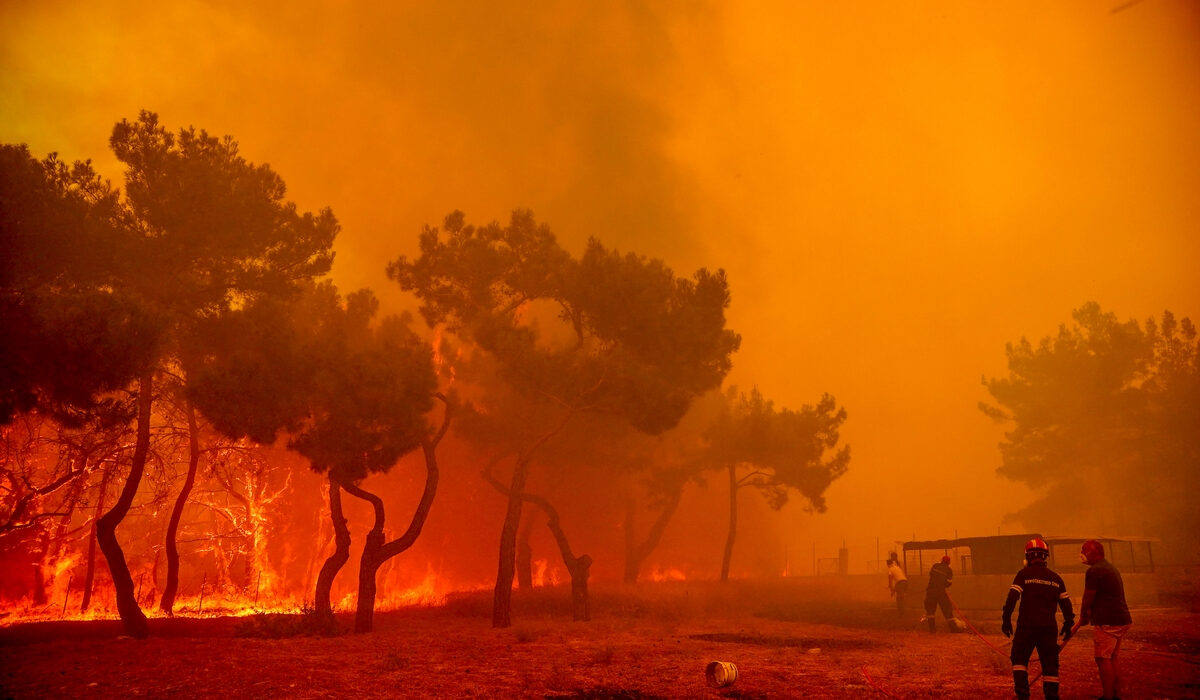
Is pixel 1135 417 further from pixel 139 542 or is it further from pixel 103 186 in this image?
pixel 139 542

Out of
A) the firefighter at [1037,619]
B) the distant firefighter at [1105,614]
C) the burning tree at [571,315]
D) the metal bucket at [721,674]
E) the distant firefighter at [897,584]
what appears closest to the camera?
the firefighter at [1037,619]

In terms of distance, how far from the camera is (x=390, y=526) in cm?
4591

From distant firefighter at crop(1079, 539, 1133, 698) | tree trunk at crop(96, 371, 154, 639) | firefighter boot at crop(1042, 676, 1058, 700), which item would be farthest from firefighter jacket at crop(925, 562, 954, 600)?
tree trunk at crop(96, 371, 154, 639)

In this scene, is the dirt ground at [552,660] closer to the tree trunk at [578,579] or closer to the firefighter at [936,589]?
the tree trunk at [578,579]

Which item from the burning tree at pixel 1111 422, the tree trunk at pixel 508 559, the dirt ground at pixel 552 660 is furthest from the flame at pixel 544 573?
the burning tree at pixel 1111 422

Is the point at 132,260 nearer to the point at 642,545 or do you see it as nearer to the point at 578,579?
the point at 578,579

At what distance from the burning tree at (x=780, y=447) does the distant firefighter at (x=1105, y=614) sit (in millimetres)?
28497

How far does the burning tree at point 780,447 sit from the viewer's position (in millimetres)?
40875

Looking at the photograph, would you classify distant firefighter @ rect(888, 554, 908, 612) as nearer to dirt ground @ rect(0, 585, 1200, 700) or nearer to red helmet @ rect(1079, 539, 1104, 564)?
dirt ground @ rect(0, 585, 1200, 700)

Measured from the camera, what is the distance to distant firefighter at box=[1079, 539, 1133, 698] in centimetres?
1103

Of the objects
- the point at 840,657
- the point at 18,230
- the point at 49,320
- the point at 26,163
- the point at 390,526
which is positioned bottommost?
the point at 840,657

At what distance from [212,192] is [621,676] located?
17.0 metres

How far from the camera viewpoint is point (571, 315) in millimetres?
26297

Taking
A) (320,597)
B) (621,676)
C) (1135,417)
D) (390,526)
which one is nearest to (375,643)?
(320,597)
